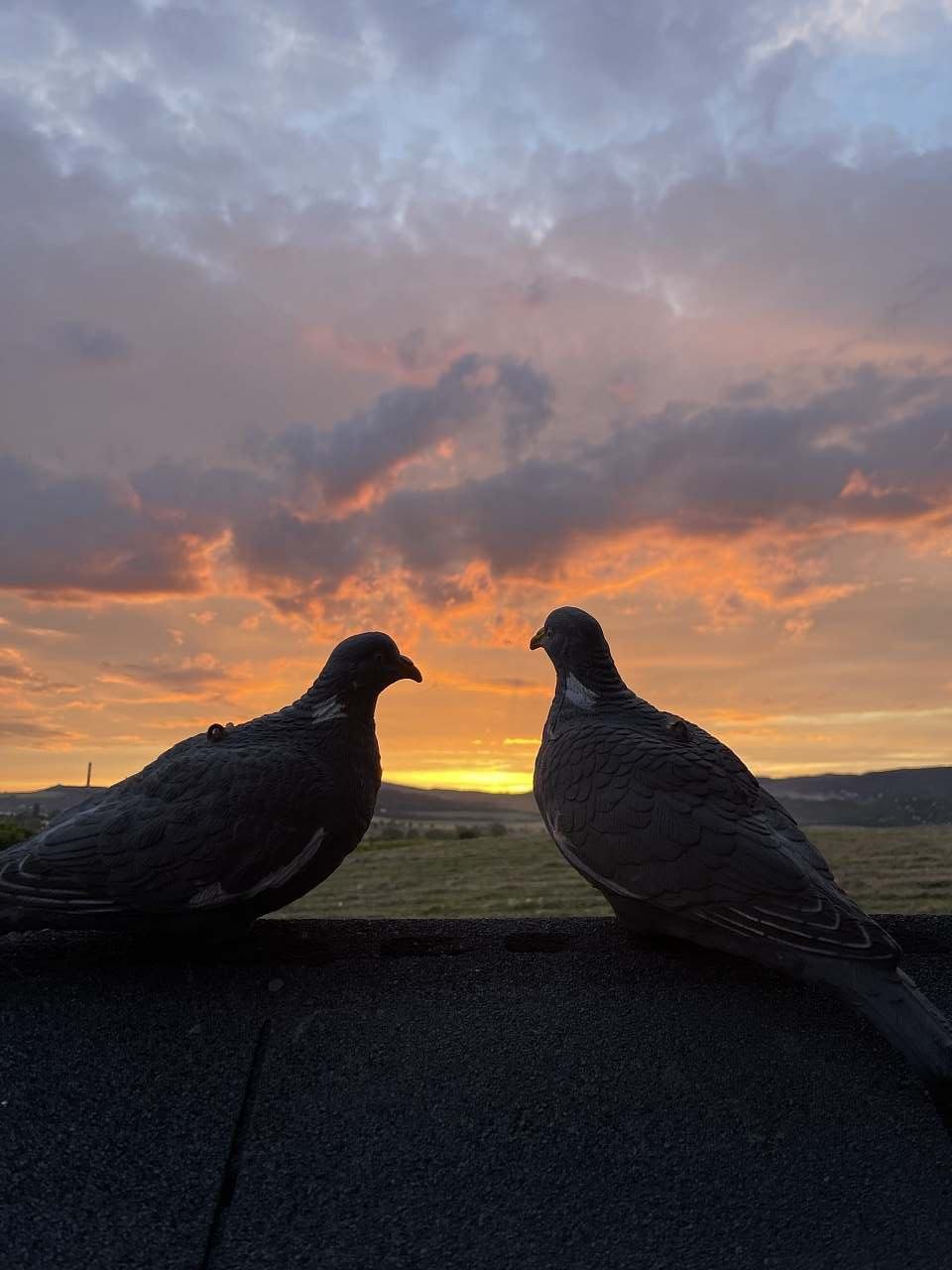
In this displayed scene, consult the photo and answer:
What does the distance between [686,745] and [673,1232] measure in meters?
2.17

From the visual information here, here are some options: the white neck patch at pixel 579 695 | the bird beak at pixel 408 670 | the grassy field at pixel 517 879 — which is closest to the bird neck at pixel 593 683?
the white neck patch at pixel 579 695

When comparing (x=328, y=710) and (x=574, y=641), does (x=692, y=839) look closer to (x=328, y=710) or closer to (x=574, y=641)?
(x=574, y=641)

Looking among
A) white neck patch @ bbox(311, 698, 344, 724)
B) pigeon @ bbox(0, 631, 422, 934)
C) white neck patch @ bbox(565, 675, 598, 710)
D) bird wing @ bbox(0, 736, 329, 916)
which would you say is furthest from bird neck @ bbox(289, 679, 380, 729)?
white neck patch @ bbox(565, 675, 598, 710)

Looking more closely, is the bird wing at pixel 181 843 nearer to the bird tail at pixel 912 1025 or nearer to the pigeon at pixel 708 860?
the pigeon at pixel 708 860

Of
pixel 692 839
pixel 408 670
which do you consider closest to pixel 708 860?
pixel 692 839

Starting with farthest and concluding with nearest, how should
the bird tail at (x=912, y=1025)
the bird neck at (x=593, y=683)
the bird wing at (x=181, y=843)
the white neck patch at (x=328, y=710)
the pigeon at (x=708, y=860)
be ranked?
the bird neck at (x=593, y=683), the white neck patch at (x=328, y=710), the bird wing at (x=181, y=843), the pigeon at (x=708, y=860), the bird tail at (x=912, y=1025)

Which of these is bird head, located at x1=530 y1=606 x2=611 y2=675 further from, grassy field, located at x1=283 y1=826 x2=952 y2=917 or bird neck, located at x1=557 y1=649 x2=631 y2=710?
grassy field, located at x1=283 y1=826 x2=952 y2=917

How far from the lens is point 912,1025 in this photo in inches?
158

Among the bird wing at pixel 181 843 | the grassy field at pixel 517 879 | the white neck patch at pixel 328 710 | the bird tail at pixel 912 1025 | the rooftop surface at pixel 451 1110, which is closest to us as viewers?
the rooftop surface at pixel 451 1110

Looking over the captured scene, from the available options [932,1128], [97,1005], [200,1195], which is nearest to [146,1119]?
[200,1195]

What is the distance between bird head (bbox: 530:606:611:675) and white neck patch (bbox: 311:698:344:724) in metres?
1.29

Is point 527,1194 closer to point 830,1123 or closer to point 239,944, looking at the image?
point 830,1123

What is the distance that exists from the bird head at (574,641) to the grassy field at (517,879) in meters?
6.27

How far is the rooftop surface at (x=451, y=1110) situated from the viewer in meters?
3.67
